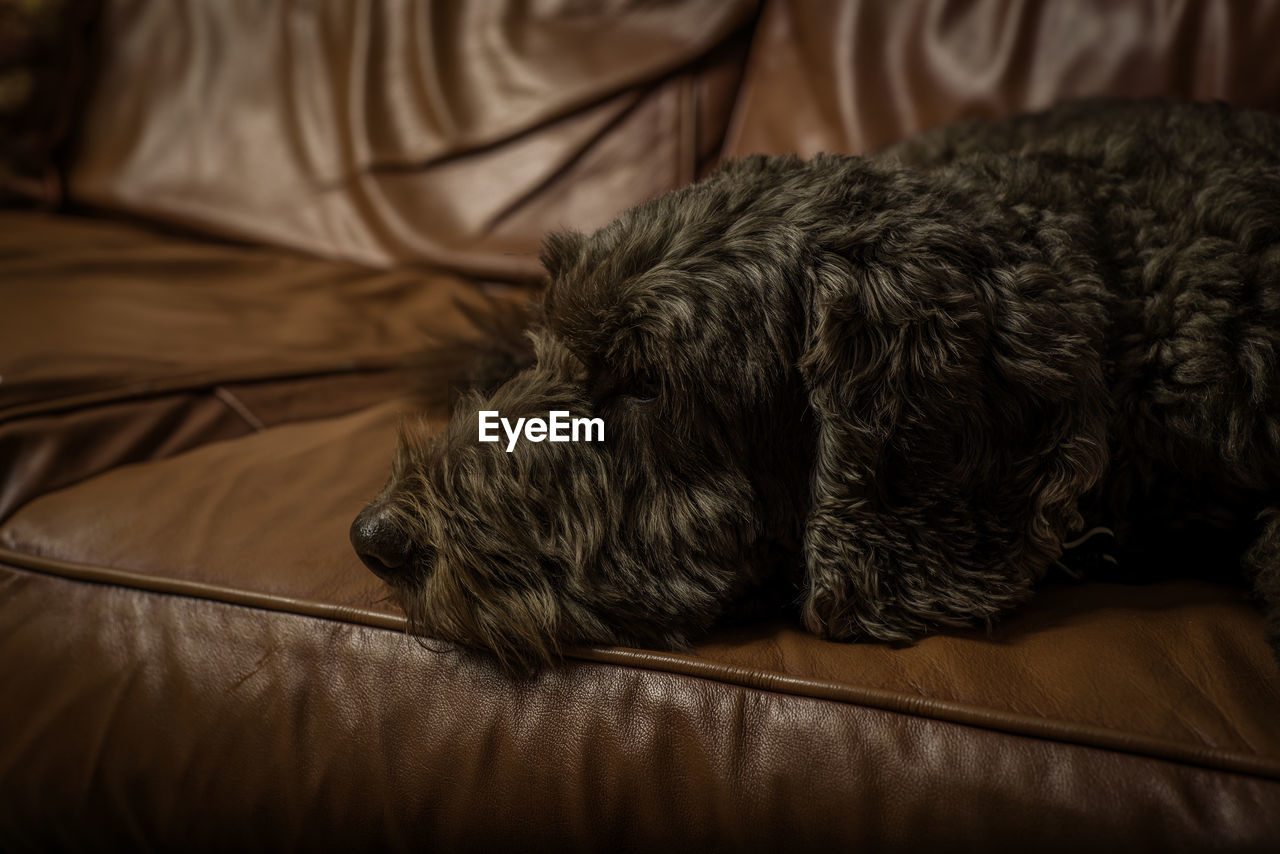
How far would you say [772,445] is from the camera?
129 cm

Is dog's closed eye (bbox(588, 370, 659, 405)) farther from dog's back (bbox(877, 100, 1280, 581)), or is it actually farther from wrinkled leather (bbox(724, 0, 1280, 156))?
wrinkled leather (bbox(724, 0, 1280, 156))

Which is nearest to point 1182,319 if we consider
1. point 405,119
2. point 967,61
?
point 967,61

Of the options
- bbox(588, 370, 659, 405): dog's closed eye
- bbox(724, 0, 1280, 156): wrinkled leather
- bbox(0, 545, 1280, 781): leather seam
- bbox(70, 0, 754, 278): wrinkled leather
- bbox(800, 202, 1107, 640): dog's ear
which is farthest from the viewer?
bbox(70, 0, 754, 278): wrinkled leather

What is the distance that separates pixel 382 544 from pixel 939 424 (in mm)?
769

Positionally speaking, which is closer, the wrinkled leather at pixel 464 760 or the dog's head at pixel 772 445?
the wrinkled leather at pixel 464 760

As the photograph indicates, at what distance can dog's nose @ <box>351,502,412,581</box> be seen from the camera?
1250 millimetres

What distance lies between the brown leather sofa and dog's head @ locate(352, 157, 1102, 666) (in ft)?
0.24

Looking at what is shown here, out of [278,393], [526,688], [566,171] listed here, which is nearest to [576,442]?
[526,688]

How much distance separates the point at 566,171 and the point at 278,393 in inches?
43.9

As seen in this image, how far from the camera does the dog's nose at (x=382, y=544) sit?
125 centimetres

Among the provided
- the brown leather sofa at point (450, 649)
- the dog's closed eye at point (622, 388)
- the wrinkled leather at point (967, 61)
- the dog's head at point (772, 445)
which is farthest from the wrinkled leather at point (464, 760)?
the wrinkled leather at point (967, 61)

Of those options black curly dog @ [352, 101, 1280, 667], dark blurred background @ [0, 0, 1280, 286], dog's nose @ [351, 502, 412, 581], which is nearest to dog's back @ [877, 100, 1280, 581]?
black curly dog @ [352, 101, 1280, 667]

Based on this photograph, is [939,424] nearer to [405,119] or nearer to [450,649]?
[450,649]

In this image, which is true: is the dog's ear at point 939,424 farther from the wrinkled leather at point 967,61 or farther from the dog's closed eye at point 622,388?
the wrinkled leather at point 967,61
